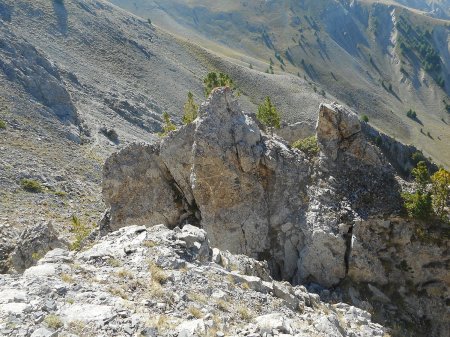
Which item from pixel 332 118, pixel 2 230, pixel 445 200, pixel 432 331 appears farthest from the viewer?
pixel 2 230

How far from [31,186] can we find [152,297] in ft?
193

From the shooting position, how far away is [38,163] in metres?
79.8

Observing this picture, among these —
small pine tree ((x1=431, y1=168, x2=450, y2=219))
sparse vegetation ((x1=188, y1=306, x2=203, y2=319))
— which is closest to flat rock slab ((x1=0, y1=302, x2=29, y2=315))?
sparse vegetation ((x1=188, y1=306, x2=203, y2=319))

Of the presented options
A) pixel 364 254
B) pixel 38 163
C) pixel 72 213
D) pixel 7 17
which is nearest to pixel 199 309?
pixel 364 254

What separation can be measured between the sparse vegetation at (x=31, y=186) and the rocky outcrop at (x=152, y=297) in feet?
162

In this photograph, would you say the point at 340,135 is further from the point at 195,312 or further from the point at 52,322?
the point at 52,322

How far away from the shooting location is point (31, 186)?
71562 mm

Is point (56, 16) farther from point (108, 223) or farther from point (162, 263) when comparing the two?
point (162, 263)

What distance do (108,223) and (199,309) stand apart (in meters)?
30.4

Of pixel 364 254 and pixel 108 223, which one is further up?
pixel 364 254

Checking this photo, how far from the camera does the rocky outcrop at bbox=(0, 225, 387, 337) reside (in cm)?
1752

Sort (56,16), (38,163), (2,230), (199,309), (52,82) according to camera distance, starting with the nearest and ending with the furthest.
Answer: (199,309)
(2,230)
(38,163)
(52,82)
(56,16)

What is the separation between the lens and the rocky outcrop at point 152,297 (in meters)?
17.5

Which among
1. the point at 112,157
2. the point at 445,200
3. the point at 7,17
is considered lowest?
the point at 7,17
